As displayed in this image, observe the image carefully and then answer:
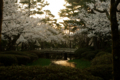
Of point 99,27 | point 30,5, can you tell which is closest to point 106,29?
Result: point 99,27

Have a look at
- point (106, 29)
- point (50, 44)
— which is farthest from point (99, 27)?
point (50, 44)

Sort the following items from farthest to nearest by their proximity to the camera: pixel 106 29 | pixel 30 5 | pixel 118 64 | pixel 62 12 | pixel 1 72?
pixel 62 12
pixel 30 5
pixel 106 29
pixel 1 72
pixel 118 64

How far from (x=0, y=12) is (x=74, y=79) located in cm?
319

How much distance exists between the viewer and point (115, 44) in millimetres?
3119

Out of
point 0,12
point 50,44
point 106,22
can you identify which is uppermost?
point 106,22

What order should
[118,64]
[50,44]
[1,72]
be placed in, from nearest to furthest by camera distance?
[118,64]
[1,72]
[50,44]

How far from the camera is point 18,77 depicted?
3826mm

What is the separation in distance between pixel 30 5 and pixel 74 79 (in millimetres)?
19920

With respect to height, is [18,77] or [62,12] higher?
[62,12]

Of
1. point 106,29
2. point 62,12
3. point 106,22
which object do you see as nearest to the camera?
point 106,29

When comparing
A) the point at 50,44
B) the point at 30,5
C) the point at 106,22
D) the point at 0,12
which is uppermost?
the point at 30,5

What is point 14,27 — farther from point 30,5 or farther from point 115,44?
point 30,5

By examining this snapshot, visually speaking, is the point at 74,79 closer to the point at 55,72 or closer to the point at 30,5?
the point at 55,72

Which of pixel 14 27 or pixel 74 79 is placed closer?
pixel 74 79
